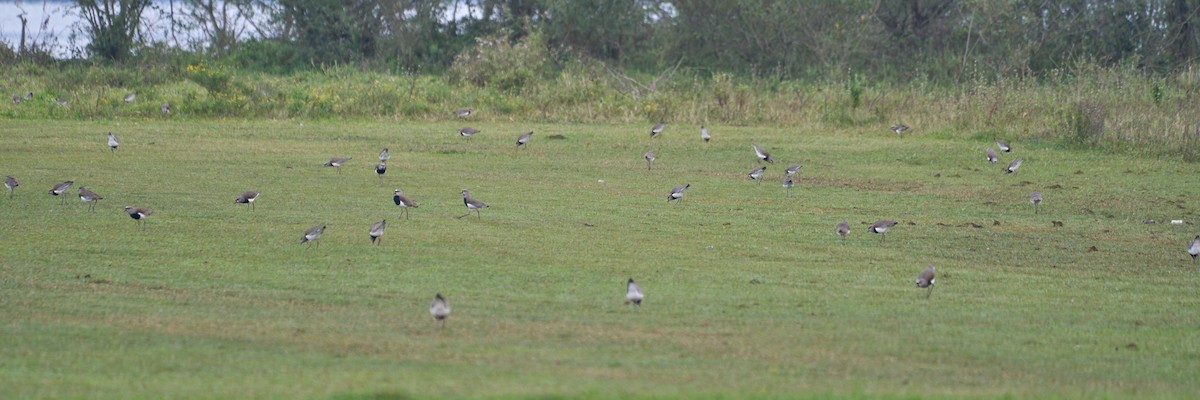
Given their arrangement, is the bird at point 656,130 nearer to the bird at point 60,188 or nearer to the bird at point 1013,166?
the bird at point 1013,166

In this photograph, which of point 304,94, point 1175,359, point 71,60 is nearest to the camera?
point 1175,359

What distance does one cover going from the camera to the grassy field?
8.84 metres

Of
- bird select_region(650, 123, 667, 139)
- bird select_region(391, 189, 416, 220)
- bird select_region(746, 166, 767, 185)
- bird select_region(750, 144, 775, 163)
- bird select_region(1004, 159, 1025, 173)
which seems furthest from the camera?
bird select_region(650, 123, 667, 139)

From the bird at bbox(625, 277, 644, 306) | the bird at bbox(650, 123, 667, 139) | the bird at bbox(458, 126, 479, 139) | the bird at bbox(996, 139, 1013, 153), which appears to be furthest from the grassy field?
the bird at bbox(650, 123, 667, 139)

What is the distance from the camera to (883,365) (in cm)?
938

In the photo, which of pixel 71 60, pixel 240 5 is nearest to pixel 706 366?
pixel 71 60

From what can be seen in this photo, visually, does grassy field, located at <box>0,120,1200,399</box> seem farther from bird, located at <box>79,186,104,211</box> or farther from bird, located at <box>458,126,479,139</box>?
bird, located at <box>458,126,479,139</box>

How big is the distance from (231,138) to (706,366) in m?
19.6

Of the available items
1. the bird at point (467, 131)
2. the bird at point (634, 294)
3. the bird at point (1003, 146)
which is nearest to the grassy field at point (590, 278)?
the bird at point (634, 294)

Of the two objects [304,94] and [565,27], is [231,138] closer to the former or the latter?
[304,94]

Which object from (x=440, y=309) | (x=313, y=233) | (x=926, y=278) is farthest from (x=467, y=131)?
(x=440, y=309)

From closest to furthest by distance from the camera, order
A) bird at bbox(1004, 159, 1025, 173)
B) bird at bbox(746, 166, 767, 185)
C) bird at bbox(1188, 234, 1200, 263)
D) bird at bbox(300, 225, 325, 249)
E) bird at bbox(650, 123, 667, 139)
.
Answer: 1. bird at bbox(300, 225, 325, 249)
2. bird at bbox(1188, 234, 1200, 263)
3. bird at bbox(746, 166, 767, 185)
4. bird at bbox(1004, 159, 1025, 173)
5. bird at bbox(650, 123, 667, 139)

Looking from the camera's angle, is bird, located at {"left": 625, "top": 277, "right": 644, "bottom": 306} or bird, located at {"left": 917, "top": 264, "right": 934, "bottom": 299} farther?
bird, located at {"left": 917, "top": 264, "right": 934, "bottom": 299}

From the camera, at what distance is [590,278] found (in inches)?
507
